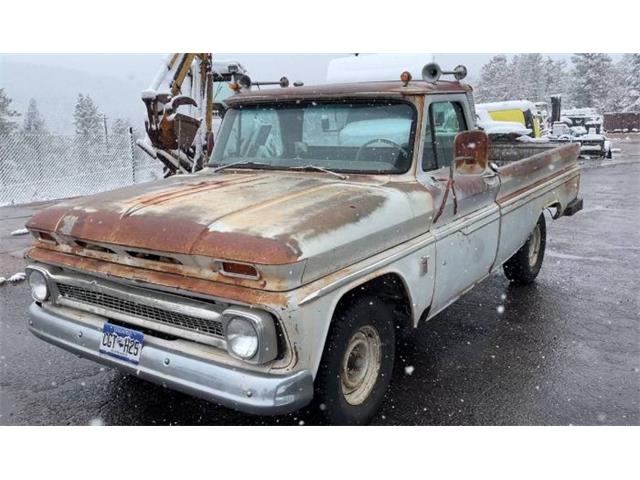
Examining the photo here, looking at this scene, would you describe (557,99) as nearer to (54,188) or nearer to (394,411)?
(54,188)

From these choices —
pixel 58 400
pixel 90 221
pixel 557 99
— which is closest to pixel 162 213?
pixel 90 221

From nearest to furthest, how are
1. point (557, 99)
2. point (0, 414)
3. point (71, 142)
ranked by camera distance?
point (0, 414) → point (71, 142) → point (557, 99)

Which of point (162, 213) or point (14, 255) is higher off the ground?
point (162, 213)

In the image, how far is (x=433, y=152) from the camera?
13.9 feet

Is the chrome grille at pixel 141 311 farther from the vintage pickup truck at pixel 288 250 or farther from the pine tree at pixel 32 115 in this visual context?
the pine tree at pixel 32 115

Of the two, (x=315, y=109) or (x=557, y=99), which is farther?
(x=557, y=99)

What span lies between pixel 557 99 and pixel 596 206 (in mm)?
17519

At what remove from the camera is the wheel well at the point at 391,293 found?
3.29m

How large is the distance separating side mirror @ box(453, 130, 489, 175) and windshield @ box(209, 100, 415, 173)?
13.6 inches

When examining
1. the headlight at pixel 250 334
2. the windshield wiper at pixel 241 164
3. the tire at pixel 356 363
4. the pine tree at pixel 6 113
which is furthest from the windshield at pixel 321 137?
the pine tree at pixel 6 113

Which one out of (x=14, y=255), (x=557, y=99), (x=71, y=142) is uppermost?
(x=557, y=99)

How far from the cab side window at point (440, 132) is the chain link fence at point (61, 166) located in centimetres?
1199

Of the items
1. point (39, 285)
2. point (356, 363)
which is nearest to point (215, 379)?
point (356, 363)

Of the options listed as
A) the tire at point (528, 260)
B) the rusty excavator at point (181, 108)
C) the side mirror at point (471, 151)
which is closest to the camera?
the side mirror at point (471, 151)
